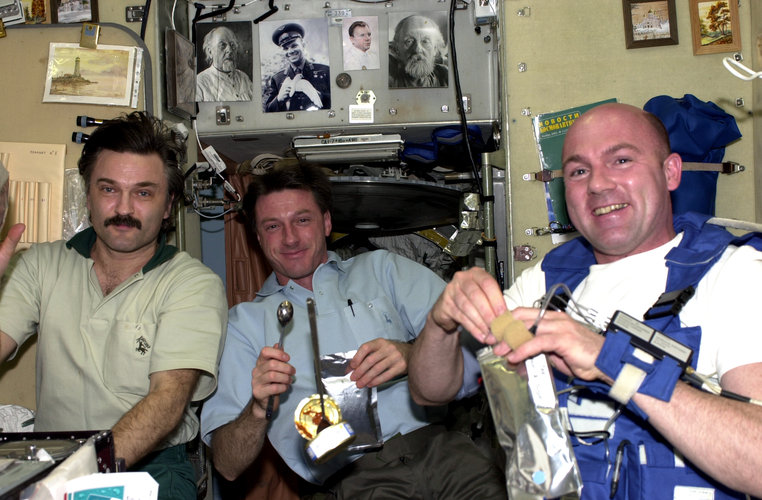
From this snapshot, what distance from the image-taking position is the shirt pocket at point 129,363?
2186 mm

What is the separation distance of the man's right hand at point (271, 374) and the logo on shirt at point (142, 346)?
1.38 ft

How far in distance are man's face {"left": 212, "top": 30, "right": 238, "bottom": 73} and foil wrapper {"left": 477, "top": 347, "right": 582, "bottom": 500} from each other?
2036 mm

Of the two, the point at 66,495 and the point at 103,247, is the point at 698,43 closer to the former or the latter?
the point at 103,247

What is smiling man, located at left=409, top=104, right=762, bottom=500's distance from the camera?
1.32 m

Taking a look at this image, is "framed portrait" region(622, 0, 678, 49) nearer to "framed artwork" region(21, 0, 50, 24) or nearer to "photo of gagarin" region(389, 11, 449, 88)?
"photo of gagarin" region(389, 11, 449, 88)

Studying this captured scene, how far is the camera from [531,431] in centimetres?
133

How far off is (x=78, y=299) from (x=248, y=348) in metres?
0.61

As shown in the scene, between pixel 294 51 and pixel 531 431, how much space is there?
210cm

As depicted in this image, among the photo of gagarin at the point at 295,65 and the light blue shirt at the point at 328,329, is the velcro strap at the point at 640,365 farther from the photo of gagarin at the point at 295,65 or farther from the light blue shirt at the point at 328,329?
the photo of gagarin at the point at 295,65

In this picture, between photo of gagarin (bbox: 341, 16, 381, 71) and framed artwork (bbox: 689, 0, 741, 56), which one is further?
photo of gagarin (bbox: 341, 16, 381, 71)

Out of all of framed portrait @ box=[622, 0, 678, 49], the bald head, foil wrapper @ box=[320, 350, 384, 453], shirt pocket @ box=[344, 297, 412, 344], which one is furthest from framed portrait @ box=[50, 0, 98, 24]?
framed portrait @ box=[622, 0, 678, 49]

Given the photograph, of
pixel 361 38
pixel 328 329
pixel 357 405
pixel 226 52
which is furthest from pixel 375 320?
pixel 226 52

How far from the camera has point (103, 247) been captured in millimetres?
2430

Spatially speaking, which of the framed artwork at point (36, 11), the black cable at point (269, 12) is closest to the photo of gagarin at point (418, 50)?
the black cable at point (269, 12)
